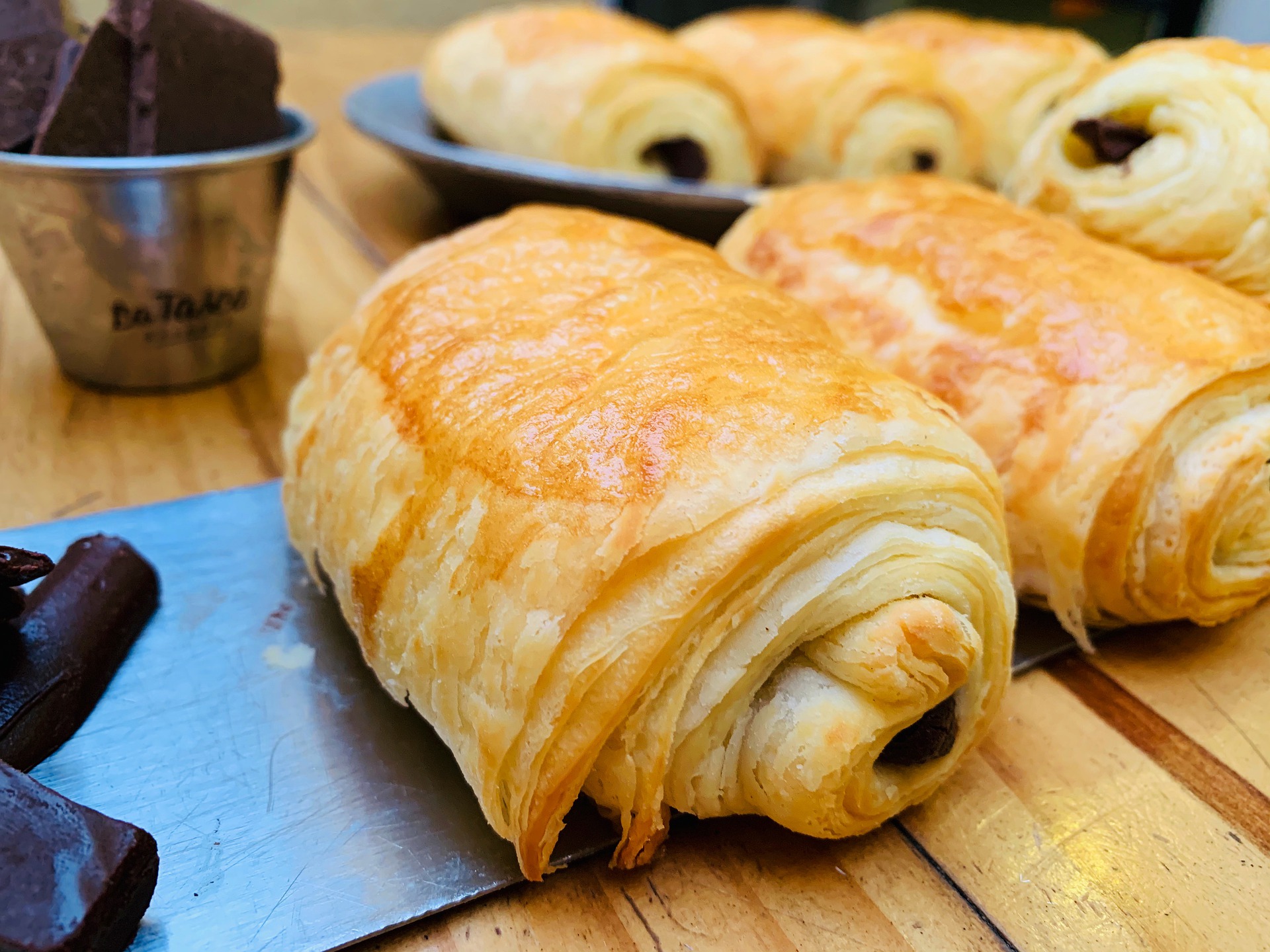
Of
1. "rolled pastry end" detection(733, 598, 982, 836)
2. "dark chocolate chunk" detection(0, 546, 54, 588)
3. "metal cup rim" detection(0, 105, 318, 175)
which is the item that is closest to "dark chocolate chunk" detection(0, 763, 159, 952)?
"dark chocolate chunk" detection(0, 546, 54, 588)

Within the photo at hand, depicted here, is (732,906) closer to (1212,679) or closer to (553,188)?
(1212,679)

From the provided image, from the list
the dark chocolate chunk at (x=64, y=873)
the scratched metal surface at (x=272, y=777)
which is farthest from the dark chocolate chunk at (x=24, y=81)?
the dark chocolate chunk at (x=64, y=873)

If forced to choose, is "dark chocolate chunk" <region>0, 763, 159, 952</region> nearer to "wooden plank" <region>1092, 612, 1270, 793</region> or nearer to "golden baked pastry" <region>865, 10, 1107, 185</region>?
"wooden plank" <region>1092, 612, 1270, 793</region>

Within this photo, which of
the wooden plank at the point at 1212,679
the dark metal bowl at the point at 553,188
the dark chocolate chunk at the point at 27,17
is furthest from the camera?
the dark metal bowl at the point at 553,188

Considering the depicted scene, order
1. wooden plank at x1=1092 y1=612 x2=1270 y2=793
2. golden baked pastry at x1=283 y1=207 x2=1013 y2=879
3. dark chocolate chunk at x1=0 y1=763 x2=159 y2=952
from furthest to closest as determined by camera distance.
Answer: wooden plank at x1=1092 y1=612 x2=1270 y2=793
golden baked pastry at x1=283 y1=207 x2=1013 y2=879
dark chocolate chunk at x1=0 y1=763 x2=159 y2=952

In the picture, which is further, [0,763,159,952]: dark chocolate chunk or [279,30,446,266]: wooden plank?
[279,30,446,266]: wooden plank

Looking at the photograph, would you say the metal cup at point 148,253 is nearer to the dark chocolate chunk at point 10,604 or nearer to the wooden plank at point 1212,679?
the dark chocolate chunk at point 10,604

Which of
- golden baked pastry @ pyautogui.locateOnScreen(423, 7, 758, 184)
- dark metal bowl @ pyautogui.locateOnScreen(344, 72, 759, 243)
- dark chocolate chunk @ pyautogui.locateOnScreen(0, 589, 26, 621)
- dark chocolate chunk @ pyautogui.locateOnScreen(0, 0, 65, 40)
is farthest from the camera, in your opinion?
golden baked pastry @ pyautogui.locateOnScreen(423, 7, 758, 184)
